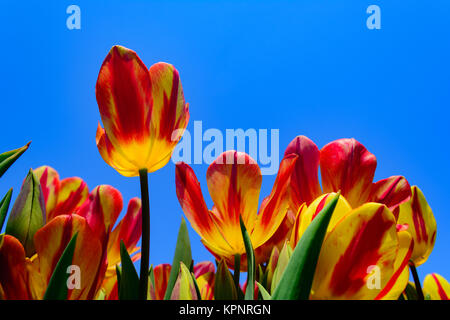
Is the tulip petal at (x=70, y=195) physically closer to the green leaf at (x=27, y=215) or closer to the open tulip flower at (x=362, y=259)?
the green leaf at (x=27, y=215)

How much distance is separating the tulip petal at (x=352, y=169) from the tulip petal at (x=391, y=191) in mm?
11

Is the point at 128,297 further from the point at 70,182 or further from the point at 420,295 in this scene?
the point at 420,295

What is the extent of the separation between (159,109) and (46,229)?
144mm

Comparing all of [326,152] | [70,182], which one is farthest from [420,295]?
[70,182]

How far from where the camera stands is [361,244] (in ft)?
1.07

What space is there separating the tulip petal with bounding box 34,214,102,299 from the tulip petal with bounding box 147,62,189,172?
0.09 meters

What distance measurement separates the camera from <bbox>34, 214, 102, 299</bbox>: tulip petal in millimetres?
343

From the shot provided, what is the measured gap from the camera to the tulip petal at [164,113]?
395 millimetres

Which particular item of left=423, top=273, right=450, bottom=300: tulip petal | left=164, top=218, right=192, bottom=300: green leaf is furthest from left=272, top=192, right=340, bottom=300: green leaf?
left=423, top=273, right=450, bottom=300: tulip petal

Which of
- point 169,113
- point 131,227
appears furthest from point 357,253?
point 131,227

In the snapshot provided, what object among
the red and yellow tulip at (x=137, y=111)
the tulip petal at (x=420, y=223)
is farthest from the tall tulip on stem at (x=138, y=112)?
the tulip petal at (x=420, y=223)

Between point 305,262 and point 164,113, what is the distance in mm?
193

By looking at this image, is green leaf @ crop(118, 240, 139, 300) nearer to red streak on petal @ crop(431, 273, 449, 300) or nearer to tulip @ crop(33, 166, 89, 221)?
tulip @ crop(33, 166, 89, 221)

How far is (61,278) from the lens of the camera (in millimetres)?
315
